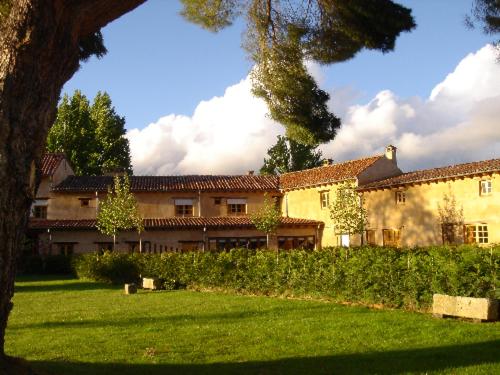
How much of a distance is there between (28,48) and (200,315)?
34.4ft

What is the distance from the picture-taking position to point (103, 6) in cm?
706

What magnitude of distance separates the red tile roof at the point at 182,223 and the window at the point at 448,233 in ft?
35.3

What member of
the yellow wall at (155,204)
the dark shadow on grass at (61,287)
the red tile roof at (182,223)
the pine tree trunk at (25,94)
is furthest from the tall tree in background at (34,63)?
the yellow wall at (155,204)

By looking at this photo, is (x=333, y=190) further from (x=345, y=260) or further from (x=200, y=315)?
(x=200, y=315)

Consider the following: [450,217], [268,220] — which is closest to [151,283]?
[268,220]

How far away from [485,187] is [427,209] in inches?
152

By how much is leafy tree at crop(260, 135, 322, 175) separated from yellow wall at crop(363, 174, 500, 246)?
26447 millimetres

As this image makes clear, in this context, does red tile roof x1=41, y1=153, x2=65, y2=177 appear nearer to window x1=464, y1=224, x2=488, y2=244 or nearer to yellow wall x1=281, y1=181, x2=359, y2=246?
yellow wall x1=281, y1=181, x2=359, y2=246

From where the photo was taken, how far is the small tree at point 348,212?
35.4m

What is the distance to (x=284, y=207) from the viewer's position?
151 ft

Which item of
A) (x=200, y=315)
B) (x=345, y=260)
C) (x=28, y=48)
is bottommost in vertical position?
(x=200, y=315)

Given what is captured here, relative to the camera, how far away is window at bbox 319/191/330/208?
4144 centimetres

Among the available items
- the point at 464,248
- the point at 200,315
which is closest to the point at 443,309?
the point at 464,248

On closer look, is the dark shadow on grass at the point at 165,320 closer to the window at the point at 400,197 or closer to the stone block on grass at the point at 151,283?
the stone block on grass at the point at 151,283
